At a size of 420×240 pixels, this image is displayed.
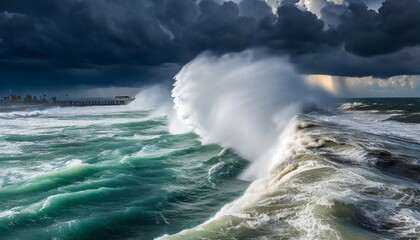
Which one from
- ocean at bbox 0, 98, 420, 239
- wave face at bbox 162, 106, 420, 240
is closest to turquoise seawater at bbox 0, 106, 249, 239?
ocean at bbox 0, 98, 420, 239

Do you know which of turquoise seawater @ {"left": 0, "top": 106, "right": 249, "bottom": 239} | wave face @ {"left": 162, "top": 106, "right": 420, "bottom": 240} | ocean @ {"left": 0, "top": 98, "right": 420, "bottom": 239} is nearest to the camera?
wave face @ {"left": 162, "top": 106, "right": 420, "bottom": 240}

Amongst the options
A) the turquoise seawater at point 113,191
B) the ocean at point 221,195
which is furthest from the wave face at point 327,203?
the turquoise seawater at point 113,191

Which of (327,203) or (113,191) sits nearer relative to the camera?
(327,203)

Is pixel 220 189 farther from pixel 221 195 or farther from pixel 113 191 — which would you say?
pixel 113 191

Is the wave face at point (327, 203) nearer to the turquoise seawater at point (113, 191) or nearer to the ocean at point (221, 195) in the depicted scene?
the ocean at point (221, 195)

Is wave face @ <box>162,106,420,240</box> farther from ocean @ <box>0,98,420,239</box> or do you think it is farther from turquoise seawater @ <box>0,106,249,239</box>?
turquoise seawater @ <box>0,106,249,239</box>

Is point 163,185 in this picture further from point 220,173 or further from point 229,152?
point 229,152

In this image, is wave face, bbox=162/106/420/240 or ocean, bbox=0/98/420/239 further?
ocean, bbox=0/98/420/239

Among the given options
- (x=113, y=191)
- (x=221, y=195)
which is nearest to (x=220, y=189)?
(x=221, y=195)

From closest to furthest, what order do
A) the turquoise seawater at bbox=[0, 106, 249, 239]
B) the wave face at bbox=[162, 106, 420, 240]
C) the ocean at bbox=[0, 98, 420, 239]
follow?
the wave face at bbox=[162, 106, 420, 240] < the ocean at bbox=[0, 98, 420, 239] < the turquoise seawater at bbox=[0, 106, 249, 239]
